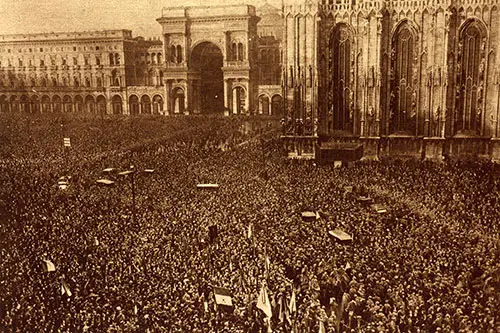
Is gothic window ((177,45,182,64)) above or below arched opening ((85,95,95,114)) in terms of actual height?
above

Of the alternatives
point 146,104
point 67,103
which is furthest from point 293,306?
point 67,103

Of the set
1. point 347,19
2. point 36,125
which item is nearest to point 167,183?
point 347,19

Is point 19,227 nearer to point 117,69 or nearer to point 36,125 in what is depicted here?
point 36,125

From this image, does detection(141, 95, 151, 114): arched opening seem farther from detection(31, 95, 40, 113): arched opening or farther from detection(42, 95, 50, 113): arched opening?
detection(31, 95, 40, 113): arched opening

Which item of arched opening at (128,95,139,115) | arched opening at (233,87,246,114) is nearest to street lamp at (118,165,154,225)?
arched opening at (233,87,246,114)

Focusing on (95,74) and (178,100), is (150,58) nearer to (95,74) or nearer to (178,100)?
(95,74)

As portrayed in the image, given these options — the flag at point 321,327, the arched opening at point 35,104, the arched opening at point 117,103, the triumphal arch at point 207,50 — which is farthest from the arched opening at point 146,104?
the flag at point 321,327
